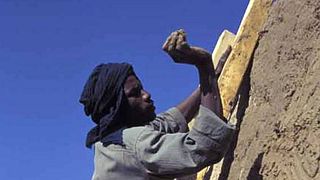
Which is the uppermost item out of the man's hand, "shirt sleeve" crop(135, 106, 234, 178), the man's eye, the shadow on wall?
the man's hand

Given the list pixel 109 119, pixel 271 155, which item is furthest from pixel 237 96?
pixel 109 119

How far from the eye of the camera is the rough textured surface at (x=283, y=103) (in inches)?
114

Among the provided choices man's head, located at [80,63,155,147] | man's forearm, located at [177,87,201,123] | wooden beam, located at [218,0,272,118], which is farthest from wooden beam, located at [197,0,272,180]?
man's head, located at [80,63,155,147]

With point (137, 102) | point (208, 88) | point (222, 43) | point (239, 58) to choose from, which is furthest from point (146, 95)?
point (222, 43)

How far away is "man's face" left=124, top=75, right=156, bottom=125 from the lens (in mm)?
3188

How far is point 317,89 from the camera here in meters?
2.91

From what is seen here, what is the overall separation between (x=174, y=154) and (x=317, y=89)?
0.65m

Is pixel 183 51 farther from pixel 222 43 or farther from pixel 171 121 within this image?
pixel 222 43

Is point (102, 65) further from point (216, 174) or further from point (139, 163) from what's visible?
point (216, 174)

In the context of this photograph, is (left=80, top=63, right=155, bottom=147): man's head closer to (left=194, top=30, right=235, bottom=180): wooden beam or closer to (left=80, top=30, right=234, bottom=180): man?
(left=80, top=30, right=234, bottom=180): man

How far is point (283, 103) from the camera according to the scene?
3145 mm

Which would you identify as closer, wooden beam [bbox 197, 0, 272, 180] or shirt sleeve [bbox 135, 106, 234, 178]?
shirt sleeve [bbox 135, 106, 234, 178]

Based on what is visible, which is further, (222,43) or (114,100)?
(222,43)

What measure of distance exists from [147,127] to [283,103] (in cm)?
63
